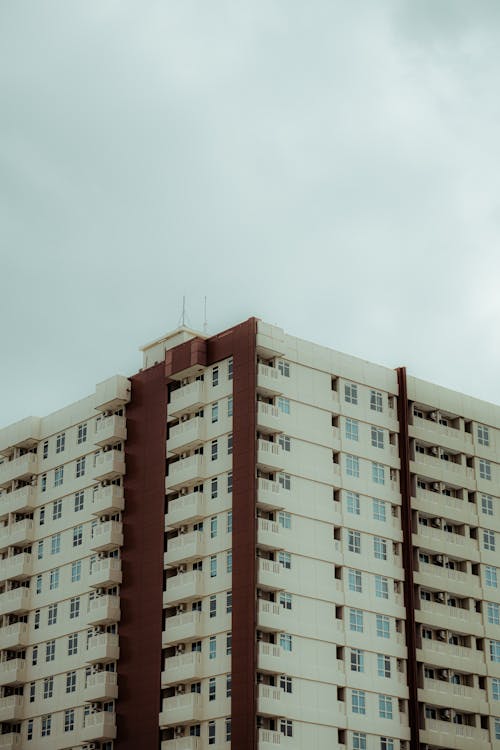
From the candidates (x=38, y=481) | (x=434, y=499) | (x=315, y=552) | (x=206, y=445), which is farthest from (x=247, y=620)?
(x=38, y=481)

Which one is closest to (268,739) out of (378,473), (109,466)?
(378,473)

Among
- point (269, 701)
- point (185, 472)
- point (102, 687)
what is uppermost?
point (185, 472)

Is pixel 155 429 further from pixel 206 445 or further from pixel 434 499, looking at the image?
pixel 434 499

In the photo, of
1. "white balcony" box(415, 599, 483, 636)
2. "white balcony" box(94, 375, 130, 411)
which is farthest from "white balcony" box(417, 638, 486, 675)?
"white balcony" box(94, 375, 130, 411)

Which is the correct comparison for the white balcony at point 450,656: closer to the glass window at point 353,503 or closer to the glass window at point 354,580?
the glass window at point 354,580

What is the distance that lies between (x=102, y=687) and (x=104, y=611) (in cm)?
554

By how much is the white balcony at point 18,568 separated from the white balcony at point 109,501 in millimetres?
9588

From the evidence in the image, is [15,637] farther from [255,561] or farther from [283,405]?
[283,405]

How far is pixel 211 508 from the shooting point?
99125 mm

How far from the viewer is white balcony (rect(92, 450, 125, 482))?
107062mm

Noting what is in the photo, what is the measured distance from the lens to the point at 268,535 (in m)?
95.6

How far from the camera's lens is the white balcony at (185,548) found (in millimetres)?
98250

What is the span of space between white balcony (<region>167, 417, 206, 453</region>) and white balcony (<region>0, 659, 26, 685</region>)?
21852 mm

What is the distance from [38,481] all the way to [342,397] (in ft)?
89.9
